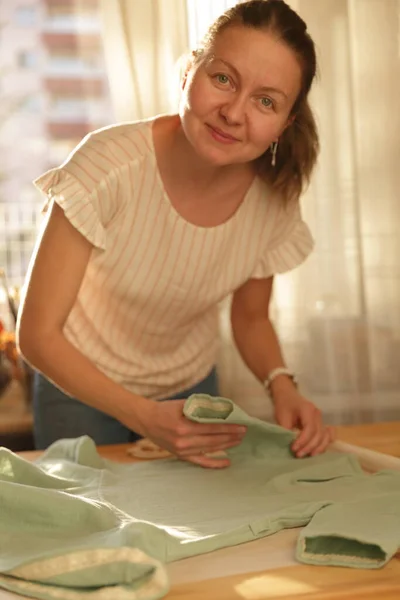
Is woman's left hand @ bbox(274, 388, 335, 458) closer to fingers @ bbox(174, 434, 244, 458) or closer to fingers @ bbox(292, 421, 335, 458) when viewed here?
fingers @ bbox(292, 421, 335, 458)

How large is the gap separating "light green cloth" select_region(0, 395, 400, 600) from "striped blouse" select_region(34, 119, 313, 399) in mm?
279

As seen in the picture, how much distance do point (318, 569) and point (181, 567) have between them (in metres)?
0.14

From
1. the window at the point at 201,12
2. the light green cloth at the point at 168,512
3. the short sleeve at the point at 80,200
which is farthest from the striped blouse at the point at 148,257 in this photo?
the window at the point at 201,12

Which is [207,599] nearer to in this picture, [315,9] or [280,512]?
[280,512]

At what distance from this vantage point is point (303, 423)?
1.46m

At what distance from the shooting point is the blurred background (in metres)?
2.10

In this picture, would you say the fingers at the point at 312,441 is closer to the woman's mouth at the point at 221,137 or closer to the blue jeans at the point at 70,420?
the blue jeans at the point at 70,420

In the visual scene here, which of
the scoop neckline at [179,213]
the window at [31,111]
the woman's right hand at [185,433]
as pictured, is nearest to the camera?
the woman's right hand at [185,433]

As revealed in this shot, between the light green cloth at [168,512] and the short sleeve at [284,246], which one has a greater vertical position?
the short sleeve at [284,246]

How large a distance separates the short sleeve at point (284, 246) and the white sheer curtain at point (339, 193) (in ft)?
1.53

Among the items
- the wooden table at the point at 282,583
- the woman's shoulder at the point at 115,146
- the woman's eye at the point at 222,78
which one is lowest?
the wooden table at the point at 282,583

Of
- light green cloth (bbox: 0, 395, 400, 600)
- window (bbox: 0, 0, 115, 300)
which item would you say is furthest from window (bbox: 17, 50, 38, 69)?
light green cloth (bbox: 0, 395, 400, 600)

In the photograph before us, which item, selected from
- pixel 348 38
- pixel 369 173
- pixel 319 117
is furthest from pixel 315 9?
pixel 369 173

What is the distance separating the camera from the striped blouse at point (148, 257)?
4.70 feet
